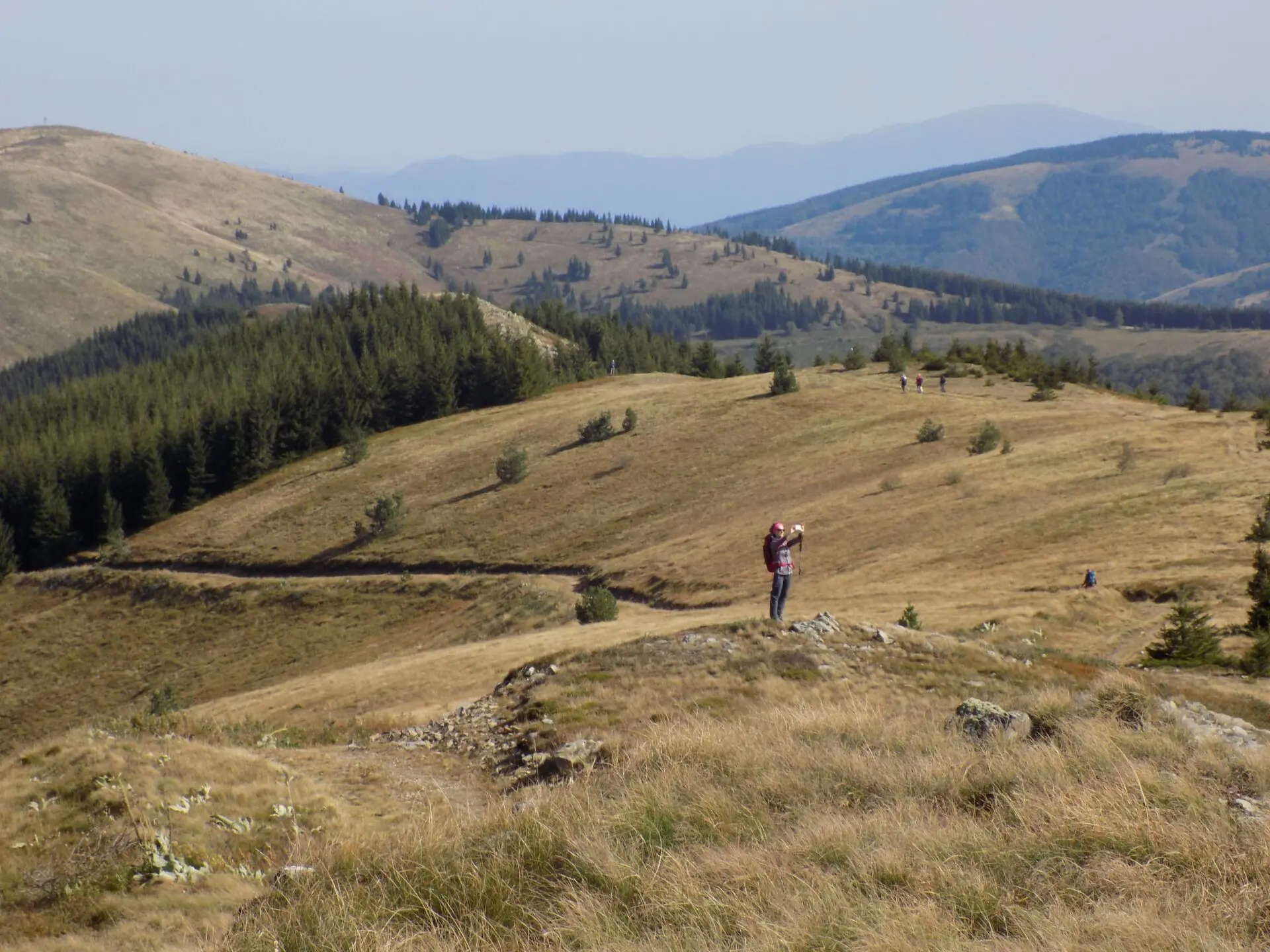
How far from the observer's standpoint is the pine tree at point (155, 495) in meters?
92.1

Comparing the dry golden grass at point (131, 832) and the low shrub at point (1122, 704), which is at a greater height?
the low shrub at point (1122, 704)

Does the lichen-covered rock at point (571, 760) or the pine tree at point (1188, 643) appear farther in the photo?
the pine tree at point (1188, 643)

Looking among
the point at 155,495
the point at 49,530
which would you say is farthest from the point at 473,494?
the point at 49,530

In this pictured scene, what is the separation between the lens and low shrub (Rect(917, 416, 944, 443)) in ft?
198

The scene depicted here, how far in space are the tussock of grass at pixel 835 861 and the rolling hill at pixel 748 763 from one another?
0.03 m

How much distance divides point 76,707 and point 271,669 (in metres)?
11.5

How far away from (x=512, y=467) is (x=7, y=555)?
145 ft

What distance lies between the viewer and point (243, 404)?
4092 inches

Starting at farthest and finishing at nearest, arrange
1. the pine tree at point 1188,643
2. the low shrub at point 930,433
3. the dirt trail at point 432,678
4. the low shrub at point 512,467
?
the low shrub at point 512,467
the low shrub at point 930,433
the dirt trail at point 432,678
the pine tree at point 1188,643

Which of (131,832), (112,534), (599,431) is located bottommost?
(112,534)

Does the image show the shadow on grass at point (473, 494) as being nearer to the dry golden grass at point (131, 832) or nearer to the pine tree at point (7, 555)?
the pine tree at point (7, 555)

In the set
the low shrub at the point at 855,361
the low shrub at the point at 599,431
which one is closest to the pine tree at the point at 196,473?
the low shrub at the point at 599,431

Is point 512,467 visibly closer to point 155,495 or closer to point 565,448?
point 565,448

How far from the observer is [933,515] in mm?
45906
